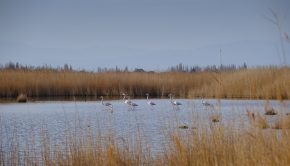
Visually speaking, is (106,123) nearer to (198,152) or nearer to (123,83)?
(198,152)

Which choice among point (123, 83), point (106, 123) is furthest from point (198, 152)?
point (123, 83)

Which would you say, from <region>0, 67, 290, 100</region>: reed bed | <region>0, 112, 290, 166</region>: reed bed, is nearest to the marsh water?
<region>0, 112, 290, 166</region>: reed bed

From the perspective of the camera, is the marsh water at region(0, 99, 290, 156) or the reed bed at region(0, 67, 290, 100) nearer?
the marsh water at region(0, 99, 290, 156)

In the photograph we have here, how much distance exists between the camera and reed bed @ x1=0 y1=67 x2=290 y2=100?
18228 mm

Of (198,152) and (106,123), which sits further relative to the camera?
(106,123)

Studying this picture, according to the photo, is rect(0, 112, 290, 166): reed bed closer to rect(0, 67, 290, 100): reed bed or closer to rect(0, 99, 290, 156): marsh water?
rect(0, 99, 290, 156): marsh water

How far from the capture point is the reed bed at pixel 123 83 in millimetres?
18228

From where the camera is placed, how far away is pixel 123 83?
22.1 meters

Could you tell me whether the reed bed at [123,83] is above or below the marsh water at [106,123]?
A: above

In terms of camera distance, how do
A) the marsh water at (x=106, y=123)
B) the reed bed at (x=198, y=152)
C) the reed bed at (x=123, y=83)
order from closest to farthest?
the reed bed at (x=198, y=152), the marsh water at (x=106, y=123), the reed bed at (x=123, y=83)

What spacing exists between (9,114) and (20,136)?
4442 millimetres

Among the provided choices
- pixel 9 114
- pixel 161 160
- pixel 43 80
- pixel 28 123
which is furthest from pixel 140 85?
pixel 161 160

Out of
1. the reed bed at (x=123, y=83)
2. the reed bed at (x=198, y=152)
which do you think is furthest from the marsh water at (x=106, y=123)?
the reed bed at (x=123, y=83)

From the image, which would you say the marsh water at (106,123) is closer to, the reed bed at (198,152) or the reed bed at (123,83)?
the reed bed at (198,152)
